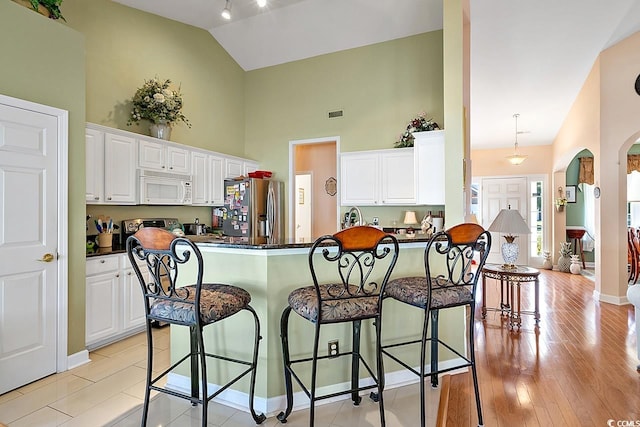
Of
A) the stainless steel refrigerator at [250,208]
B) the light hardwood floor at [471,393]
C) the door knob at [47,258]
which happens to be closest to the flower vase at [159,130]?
the stainless steel refrigerator at [250,208]

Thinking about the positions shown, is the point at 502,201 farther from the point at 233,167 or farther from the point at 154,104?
the point at 154,104

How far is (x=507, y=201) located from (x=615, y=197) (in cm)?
340

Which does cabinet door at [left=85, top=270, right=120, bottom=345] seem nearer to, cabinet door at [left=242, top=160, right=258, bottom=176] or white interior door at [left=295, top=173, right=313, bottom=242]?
cabinet door at [left=242, top=160, right=258, bottom=176]

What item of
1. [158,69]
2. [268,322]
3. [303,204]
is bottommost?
[268,322]

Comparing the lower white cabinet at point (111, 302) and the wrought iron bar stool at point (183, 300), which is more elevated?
the wrought iron bar stool at point (183, 300)

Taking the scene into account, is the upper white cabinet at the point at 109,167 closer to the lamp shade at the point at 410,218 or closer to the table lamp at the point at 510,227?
the lamp shade at the point at 410,218

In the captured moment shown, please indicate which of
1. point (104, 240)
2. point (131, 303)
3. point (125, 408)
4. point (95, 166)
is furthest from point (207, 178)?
point (125, 408)

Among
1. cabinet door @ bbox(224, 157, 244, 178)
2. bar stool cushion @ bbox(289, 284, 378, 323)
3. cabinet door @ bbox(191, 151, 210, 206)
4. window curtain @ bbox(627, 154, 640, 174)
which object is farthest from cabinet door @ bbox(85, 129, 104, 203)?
window curtain @ bbox(627, 154, 640, 174)

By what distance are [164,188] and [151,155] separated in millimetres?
447

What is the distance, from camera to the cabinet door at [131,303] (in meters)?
3.45

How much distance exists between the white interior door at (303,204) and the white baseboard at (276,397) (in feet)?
Answer: 15.2

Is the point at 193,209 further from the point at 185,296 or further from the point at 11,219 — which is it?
the point at 185,296

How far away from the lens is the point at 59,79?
2779mm

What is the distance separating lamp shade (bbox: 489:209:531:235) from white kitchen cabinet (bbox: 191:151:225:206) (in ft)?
12.4
